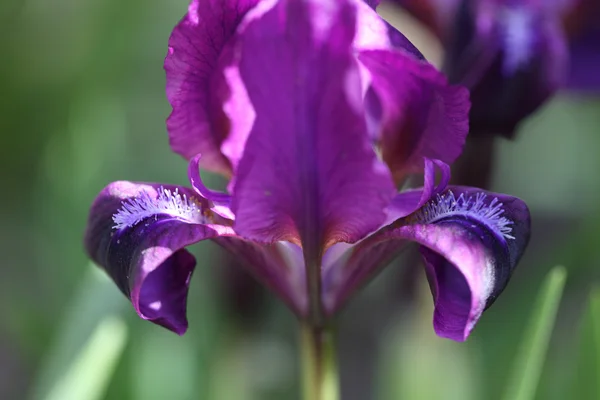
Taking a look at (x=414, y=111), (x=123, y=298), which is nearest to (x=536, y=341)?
(x=414, y=111)

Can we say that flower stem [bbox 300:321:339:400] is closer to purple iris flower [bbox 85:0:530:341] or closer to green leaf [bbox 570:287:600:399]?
purple iris flower [bbox 85:0:530:341]

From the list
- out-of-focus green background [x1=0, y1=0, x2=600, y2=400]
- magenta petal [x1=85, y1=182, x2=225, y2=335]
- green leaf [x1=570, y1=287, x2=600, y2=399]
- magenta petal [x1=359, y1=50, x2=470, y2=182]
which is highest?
magenta petal [x1=359, y1=50, x2=470, y2=182]

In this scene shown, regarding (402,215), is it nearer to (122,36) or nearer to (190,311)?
(190,311)

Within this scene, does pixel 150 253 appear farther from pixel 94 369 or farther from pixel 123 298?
pixel 123 298

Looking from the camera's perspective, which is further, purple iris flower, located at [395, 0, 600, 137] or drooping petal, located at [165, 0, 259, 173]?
purple iris flower, located at [395, 0, 600, 137]

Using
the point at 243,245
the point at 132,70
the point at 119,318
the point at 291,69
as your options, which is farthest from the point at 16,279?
the point at 291,69

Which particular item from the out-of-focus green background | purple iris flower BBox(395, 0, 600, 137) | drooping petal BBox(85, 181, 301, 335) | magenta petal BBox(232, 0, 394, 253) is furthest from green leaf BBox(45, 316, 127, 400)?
purple iris flower BBox(395, 0, 600, 137)
